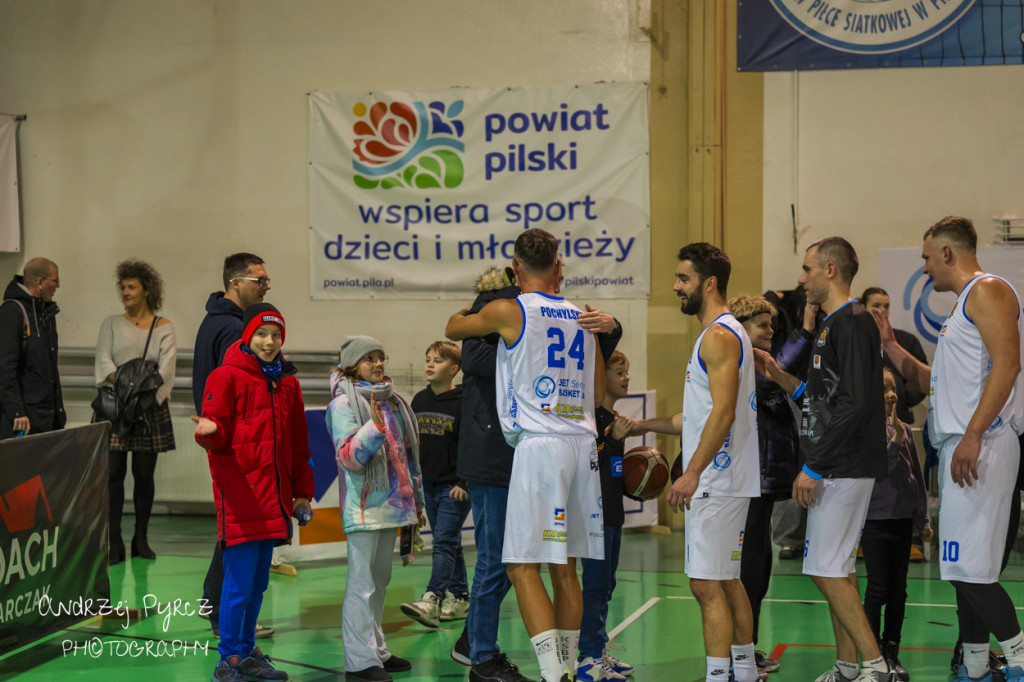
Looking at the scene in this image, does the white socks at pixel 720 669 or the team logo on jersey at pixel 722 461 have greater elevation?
the team logo on jersey at pixel 722 461

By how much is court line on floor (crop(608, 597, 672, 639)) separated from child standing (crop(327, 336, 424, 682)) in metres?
1.37

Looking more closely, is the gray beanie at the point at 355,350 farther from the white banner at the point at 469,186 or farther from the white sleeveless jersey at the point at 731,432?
Result: the white banner at the point at 469,186

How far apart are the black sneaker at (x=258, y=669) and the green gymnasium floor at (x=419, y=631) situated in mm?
140

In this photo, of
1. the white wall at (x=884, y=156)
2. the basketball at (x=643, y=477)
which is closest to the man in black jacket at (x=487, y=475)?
the basketball at (x=643, y=477)

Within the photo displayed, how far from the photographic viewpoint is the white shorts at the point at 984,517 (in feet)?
14.2

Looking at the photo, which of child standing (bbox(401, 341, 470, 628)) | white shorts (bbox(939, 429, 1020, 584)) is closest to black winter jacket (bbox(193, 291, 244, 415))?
child standing (bbox(401, 341, 470, 628))

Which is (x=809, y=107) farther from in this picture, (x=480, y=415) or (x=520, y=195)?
(x=480, y=415)

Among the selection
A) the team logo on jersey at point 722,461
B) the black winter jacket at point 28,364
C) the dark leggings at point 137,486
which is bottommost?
the dark leggings at point 137,486

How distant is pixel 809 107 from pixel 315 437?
15.9ft

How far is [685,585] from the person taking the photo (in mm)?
6812

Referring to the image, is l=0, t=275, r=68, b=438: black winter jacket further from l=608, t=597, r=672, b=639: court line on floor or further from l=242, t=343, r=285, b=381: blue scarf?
l=608, t=597, r=672, b=639: court line on floor

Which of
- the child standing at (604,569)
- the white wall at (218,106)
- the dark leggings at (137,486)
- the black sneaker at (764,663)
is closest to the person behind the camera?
the child standing at (604,569)

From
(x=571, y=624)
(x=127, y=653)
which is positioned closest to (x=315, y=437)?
(x=127, y=653)

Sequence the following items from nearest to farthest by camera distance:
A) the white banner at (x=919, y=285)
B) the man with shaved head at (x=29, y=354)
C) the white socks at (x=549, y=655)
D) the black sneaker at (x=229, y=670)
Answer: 1. the white socks at (x=549, y=655)
2. the black sneaker at (x=229, y=670)
3. the man with shaved head at (x=29, y=354)
4. the white banner at (x=919, y=285)
